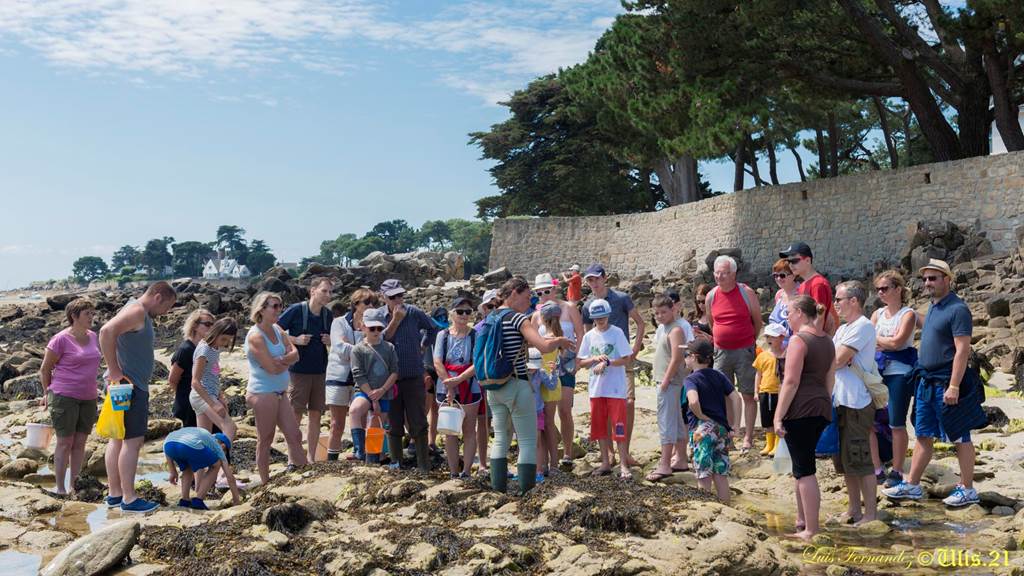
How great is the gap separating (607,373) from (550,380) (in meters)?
0.52

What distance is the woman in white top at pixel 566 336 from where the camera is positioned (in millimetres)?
9266

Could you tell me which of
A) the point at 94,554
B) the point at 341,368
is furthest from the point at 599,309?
the point at 94,554

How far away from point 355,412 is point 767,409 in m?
3.81

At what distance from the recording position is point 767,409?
9.28 metres

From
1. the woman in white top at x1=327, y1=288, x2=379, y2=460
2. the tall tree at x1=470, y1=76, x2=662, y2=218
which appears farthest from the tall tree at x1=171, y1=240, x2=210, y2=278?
the woman in white top at x1=327, y1=288, x2=379, y2=460

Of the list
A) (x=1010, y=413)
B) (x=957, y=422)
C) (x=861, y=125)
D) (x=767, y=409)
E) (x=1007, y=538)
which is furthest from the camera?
(x=861, y=125)

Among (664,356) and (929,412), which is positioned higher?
(664,356)

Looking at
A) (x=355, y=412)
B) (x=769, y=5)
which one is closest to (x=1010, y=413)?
(x=355, y=412)

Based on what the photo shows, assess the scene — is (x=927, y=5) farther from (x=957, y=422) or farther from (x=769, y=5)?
(x=957, y=422)

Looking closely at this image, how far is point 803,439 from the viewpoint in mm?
6785

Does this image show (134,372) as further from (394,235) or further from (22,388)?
(394,235)

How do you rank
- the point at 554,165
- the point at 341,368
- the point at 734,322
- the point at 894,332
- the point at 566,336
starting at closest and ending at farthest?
the point at 894,332 < the point at 566,336 < the point at 341,368 < the point at 734,322 < the point at 554,165

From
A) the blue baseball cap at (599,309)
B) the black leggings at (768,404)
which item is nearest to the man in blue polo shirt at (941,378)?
the black leggings at (768,404)

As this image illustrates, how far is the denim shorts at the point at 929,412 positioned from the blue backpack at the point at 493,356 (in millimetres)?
3120
